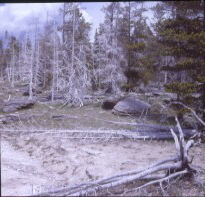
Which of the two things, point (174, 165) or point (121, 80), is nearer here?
point (174, 165)

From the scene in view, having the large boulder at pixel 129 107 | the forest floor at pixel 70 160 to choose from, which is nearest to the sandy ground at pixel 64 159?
the forest floor at pixel 70 160

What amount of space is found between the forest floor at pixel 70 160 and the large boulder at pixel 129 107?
336 centimetres

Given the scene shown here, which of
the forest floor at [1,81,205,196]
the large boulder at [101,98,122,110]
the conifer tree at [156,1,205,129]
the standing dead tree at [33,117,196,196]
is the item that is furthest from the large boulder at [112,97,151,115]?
the standing dead tree at [33,117,196,196]

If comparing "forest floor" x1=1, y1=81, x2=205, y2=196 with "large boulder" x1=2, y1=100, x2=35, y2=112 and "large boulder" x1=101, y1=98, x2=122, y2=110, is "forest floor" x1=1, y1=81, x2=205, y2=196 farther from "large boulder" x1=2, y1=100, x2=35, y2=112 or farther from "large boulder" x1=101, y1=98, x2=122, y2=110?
"large boulder" x1=101, y1=98, x2=122, y2=110

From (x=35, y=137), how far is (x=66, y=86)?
10.4m

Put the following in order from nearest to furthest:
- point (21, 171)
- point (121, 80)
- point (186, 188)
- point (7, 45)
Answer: point (186, 188) → point (21, 171) → point (121, 80) → point (7, 45)

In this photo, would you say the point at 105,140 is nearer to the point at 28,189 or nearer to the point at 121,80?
the point at 28,189

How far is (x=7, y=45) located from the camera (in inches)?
1797

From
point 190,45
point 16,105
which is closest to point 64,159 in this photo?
point 190,45

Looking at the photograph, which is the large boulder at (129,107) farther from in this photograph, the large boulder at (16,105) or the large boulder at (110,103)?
the large boulder at (16,105)

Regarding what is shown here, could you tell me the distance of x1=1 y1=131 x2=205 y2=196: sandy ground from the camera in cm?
536

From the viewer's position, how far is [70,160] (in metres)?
7.11

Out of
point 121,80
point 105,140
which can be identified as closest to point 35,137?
point 105,140

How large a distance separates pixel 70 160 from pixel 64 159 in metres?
0.22
